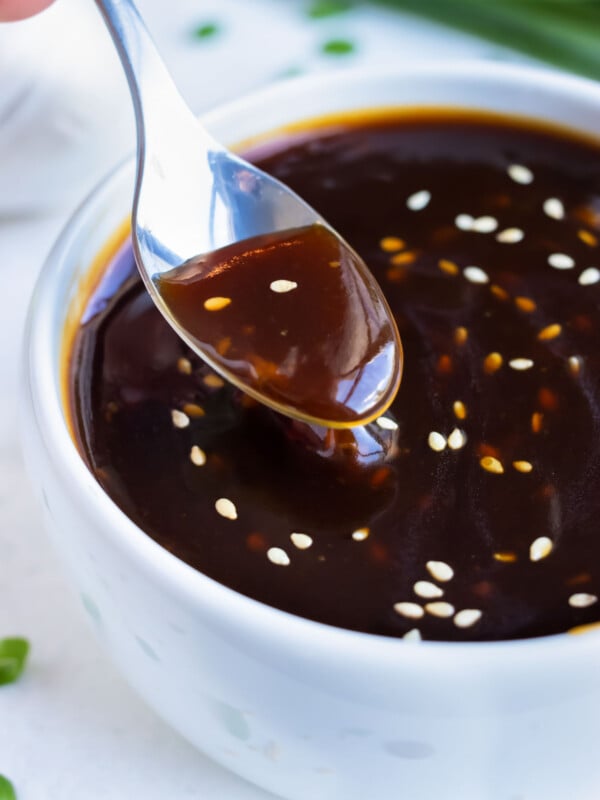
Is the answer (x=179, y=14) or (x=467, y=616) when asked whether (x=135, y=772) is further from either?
(x=179, y=14)

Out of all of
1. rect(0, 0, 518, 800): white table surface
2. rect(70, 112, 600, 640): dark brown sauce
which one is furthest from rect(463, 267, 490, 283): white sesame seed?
rect(0, 0, 518, 800): white table surface

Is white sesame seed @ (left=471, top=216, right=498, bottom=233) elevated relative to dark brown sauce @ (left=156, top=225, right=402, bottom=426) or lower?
lower

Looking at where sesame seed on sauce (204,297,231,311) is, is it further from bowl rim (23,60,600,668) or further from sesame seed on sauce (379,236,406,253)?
sesame seed on sauce (379,236,406,253)

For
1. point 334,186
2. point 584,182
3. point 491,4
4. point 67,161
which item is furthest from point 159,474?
point 491,4

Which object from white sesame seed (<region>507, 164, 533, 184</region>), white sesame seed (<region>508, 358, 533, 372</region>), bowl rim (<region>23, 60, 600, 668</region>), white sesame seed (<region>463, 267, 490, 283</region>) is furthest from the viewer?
white sesame seed (<region>507, 164, 533, 184</region>)

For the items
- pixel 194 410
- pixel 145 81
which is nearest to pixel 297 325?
pixel 194 410

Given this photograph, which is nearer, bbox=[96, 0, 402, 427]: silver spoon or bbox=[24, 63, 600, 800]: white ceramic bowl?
bbox=[24, 63, 600, 800]: white ceramic bowl

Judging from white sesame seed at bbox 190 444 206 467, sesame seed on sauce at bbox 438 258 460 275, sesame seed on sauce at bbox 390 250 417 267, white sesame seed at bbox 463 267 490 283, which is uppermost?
sesame seed on sauce at bbox 390 250 417 267

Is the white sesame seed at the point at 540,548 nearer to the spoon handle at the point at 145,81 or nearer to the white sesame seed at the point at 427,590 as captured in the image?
the white sesame seed at the point at 427,590
